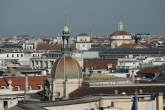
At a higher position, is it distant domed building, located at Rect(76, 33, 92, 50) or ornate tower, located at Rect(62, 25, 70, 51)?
ornate tower, located at Rect(62, 25, 70, 51)

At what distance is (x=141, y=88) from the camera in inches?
1959

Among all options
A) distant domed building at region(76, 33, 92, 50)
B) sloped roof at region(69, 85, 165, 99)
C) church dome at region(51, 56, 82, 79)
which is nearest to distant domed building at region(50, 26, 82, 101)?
church dome at region(51, 56, 82, 79)

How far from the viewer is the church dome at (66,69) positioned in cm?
4872

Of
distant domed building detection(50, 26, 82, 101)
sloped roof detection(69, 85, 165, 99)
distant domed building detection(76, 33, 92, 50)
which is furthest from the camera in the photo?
distant domed building detection(76, 33, 92, 50)

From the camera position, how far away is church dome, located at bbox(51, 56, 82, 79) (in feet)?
160

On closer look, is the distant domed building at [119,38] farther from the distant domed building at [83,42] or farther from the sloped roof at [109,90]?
the sloped roof at [109,90]

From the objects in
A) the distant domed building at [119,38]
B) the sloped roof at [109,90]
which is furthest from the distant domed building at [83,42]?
the sloped roof at [109,90]

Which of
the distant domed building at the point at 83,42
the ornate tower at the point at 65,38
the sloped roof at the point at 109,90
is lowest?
the distant domed building at the point at 83,42

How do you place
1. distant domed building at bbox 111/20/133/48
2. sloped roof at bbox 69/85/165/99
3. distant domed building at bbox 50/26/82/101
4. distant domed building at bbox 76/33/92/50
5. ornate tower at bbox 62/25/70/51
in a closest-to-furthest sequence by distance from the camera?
sloped roof at bbox 69/85/165/99 < distant domed building at bbox 50/26/82/101 < ornate tower at bbox 62/25/70/51 < distant domed building at bbox 111/20/133/48 < distant domed building at bbox 76/33/92/50

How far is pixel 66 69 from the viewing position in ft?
160

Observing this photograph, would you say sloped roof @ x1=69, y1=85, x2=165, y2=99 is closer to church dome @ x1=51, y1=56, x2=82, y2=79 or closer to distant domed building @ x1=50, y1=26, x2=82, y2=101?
distant domed building @ x1=50, y1=26, x2=82, y2=101

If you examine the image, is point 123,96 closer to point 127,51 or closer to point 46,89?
point 46,89

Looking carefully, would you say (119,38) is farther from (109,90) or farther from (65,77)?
(109,90)

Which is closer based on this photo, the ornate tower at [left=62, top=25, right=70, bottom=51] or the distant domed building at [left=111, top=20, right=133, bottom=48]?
the ornate tower at [left=62, top=25, right=70, bottom=51]
